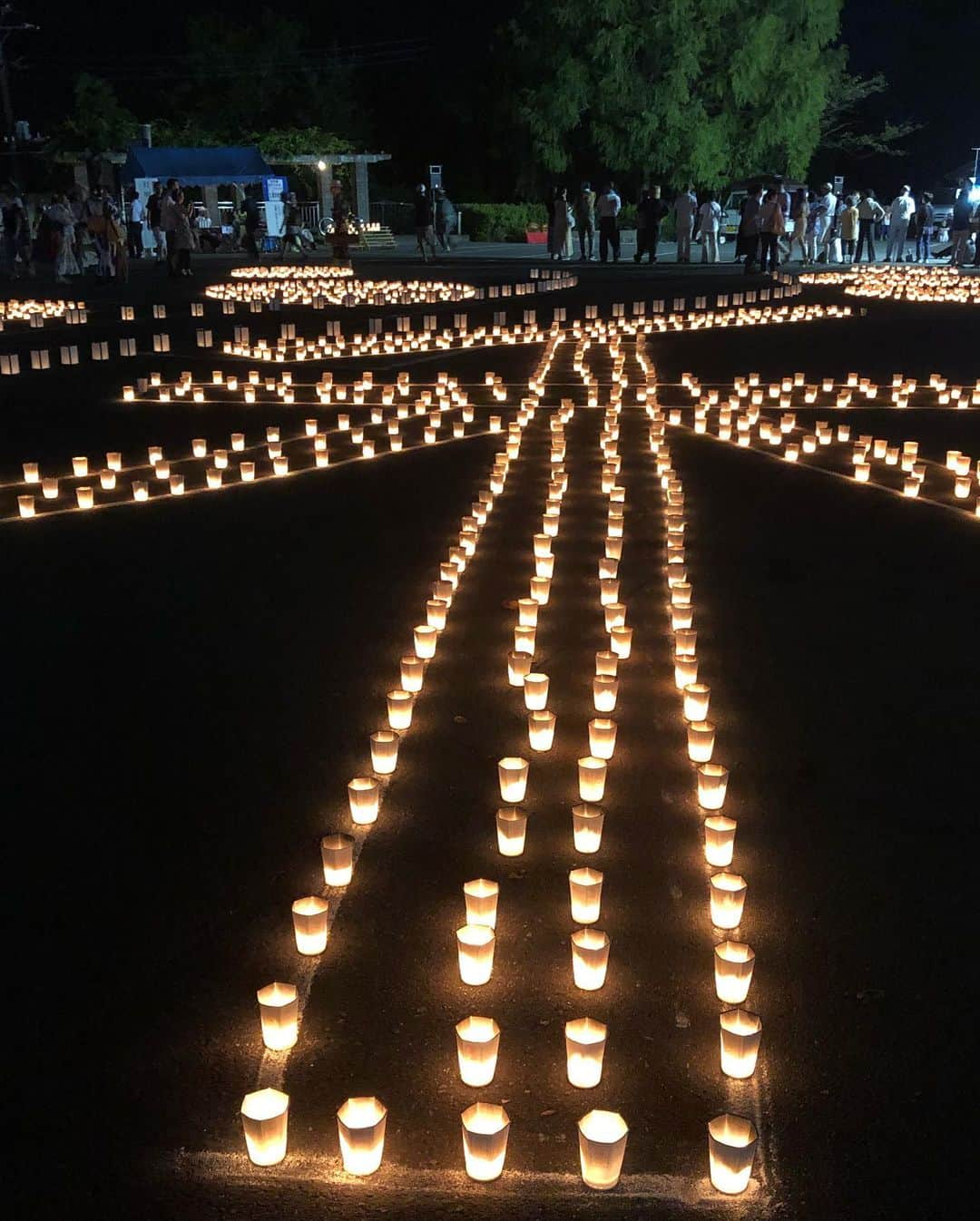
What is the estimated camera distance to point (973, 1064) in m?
2.38

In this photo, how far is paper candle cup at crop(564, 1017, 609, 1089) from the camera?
2.28 m

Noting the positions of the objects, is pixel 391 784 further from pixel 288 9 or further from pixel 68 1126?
pixel 288 9

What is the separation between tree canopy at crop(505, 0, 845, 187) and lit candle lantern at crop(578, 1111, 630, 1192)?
115 feet

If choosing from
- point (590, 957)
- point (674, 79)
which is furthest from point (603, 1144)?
point (674, 79)

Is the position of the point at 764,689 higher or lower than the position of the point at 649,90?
lower

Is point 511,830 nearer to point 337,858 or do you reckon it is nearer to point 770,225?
point 337,858

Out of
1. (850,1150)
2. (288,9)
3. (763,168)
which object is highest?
(288,9)

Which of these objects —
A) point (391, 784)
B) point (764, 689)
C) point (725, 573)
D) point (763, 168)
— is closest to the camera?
point (391, 784)

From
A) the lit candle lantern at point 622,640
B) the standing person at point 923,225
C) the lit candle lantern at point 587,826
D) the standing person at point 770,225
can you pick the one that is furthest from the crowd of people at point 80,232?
the lit candle lantern at point 587,826

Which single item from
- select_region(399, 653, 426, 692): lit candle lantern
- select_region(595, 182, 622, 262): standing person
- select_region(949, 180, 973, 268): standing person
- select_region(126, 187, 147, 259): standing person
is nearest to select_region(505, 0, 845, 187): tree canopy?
select_region(595, 182, 622, 262): standing person

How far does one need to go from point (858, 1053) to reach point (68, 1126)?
156 cm

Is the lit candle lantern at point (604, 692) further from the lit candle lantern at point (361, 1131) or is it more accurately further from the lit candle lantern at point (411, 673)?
the lit candle lantern at point (361, 1131)

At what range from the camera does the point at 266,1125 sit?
208cm

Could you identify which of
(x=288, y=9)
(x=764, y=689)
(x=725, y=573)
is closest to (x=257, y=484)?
(x=725, y=573)
